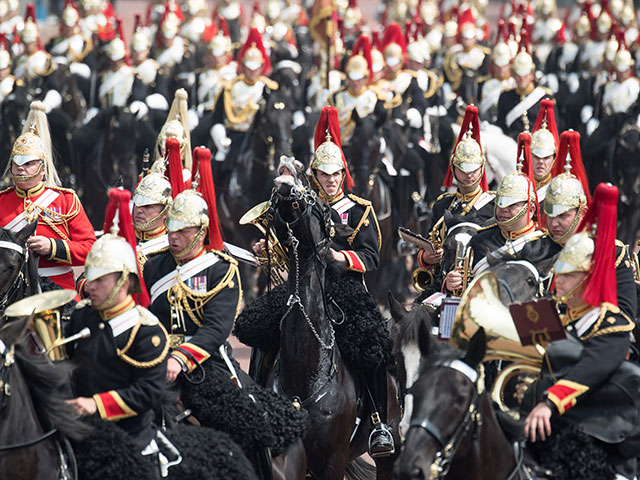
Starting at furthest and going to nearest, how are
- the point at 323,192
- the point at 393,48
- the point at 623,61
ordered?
the point at 393,48
the point at 623,61
the point at 323,192

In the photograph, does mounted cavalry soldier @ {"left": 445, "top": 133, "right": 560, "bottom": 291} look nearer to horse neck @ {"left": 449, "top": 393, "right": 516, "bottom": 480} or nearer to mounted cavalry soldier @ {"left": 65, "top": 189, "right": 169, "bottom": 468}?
horse neck @ {"left": 449, "top": 393, "right": 516, "bottom": 480}

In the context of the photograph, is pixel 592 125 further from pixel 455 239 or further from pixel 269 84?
pixel 455 239

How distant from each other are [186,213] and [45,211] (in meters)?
1.78

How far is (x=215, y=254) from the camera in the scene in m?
6.65

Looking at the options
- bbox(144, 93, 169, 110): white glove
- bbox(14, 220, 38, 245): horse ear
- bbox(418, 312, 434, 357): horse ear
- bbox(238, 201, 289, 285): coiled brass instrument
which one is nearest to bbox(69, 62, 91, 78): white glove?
bbox(144, 93, 169, 110): white glove

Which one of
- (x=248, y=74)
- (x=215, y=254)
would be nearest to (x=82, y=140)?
(x=248, y=74)

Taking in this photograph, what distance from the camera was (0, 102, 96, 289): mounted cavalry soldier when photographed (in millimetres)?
7859

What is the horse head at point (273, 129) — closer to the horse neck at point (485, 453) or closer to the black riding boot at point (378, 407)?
the black riding boot at point (378, 407)

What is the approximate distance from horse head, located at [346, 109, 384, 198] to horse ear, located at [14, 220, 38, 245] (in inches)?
231

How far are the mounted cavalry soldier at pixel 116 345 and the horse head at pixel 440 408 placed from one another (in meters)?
1.05

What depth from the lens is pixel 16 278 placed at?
7.32m

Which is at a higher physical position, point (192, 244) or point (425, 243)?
point (192, 244)

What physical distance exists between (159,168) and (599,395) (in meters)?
3.58

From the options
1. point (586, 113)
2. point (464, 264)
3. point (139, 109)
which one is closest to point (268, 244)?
point (464, 264)
